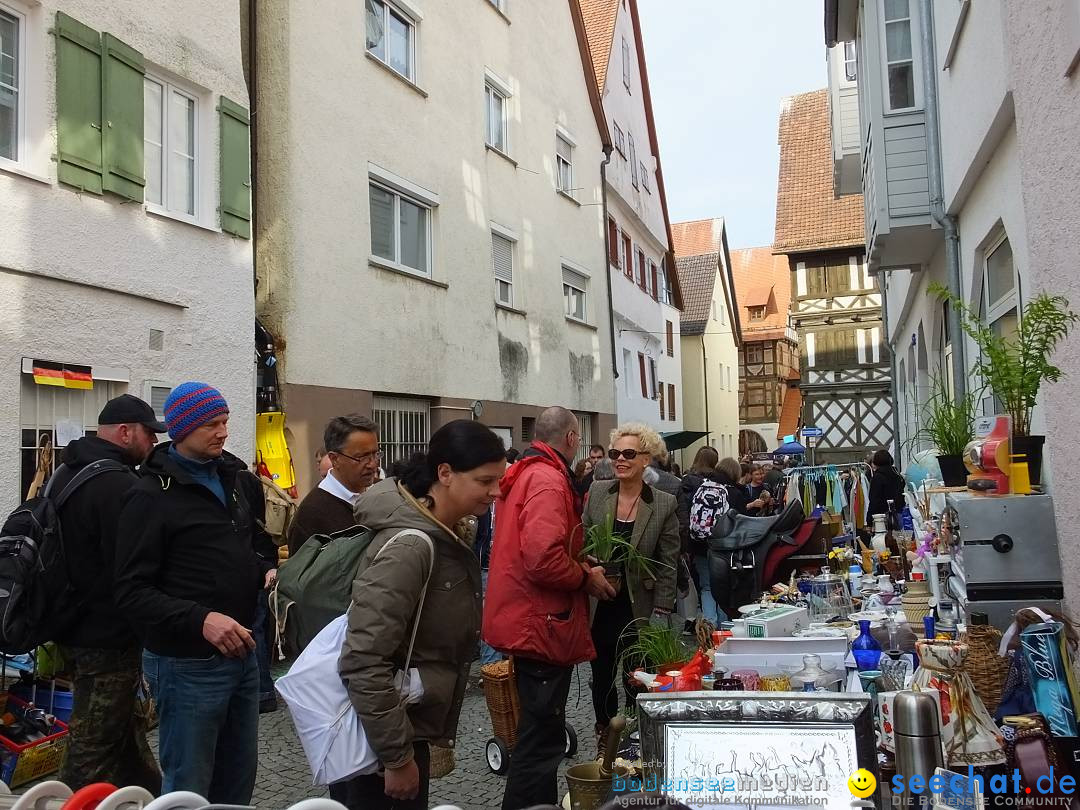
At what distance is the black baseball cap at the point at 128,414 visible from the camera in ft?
13.9

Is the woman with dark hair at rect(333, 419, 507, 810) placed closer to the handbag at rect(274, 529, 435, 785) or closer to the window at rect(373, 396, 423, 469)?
the handbag at rect(274, 529, 435, 785)

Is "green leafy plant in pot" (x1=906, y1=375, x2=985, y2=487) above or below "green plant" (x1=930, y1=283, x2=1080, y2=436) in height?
below

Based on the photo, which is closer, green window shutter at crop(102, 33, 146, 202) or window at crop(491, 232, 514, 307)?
green window shutter at crop(102, 33, 146, 202)

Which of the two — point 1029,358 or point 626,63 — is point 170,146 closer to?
point 1029,358

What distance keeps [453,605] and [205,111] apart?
25.6ft

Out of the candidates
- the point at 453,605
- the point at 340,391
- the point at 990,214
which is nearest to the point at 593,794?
the point at 453,605

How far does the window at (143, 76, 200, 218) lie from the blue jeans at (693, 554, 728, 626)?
5.72 meters

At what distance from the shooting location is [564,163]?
62.9ft

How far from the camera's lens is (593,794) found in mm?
3545

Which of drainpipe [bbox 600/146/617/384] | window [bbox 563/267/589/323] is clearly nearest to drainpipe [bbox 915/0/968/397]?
window [bbox 563/267/589/323]

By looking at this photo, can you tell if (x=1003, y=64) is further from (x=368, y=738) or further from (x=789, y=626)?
(x=368, y=738)

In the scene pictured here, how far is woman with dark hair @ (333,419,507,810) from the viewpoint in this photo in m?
2.47

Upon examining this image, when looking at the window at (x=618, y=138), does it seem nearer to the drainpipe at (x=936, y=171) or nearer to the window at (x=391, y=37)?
the window at (x=391, y=37)

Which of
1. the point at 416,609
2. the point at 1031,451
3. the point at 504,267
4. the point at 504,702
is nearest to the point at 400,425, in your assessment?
the point at 504,267
